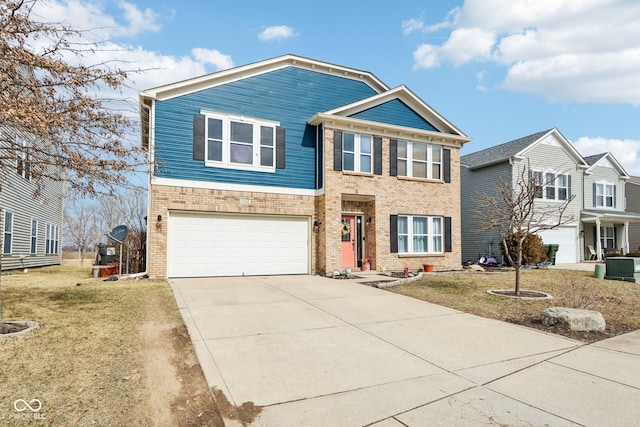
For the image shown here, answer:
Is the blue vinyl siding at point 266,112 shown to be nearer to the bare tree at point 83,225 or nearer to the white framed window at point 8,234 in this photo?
the white framed window at point 8,234

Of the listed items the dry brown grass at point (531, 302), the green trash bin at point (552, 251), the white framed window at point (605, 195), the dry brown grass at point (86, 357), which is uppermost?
the white framed window at point (605, 195)

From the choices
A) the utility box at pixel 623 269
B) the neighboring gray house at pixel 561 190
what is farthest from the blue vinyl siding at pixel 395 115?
the utility box at pixel 623 269

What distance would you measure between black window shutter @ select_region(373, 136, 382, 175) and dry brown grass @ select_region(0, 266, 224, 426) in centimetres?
932

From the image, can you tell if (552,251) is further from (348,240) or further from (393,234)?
(348,240)

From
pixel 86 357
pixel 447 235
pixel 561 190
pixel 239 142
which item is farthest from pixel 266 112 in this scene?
pixel 561 190

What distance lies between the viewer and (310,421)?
3.41 metres

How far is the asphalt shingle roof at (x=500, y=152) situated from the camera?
71.4 feet

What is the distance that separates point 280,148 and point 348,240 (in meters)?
4.44

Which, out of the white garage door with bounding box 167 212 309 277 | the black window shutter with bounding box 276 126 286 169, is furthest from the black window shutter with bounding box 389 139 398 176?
the black window shutter with bounding box 276 126 286 169

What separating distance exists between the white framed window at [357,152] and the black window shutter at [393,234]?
6.94 ft

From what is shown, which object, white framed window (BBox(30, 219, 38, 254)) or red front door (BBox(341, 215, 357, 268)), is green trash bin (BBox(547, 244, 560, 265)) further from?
white framed window (BBox(30, 219, 38, 254))

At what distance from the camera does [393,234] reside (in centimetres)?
1521

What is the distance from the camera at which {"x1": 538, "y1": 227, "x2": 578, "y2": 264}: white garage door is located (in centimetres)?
2216

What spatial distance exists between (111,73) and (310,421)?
5.88 meters
